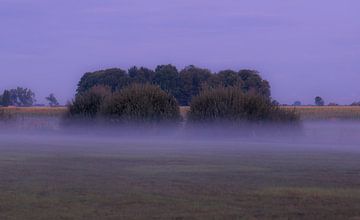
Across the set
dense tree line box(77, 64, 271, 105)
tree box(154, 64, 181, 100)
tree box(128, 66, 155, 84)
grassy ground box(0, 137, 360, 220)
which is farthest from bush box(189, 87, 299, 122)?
tree box(128, 66, 155, 84)

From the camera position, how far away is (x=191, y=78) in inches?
3949

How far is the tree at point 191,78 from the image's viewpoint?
98000 millimetres

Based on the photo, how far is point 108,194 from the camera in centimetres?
1803

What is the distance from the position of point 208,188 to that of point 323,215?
4.56 metres

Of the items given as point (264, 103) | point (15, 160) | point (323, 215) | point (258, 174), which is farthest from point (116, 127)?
point (323, 215)

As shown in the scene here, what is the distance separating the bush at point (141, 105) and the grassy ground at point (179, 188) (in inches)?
1207

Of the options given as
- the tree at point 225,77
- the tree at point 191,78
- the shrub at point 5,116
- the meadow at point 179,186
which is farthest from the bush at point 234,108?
the tree at point 191,78

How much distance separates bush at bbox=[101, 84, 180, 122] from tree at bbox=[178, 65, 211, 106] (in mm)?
32907

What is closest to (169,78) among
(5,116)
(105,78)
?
(105,78)

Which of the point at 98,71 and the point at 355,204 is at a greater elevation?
the point at 98,71

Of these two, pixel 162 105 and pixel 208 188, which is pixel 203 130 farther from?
pixel 208 188

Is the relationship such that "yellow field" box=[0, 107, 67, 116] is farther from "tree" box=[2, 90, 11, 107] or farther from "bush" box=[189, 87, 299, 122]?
"tree" box=[2, 90, 11, 107]

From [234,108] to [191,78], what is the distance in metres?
42.6

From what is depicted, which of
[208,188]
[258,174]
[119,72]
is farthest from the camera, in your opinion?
[119,72]
